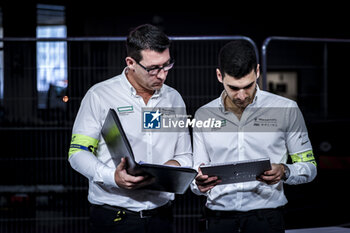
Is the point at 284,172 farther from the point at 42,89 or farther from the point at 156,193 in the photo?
the point at 42,89

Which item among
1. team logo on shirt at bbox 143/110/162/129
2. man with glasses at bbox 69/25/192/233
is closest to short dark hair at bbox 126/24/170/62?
man with glasses at bbox 69/25/192/233

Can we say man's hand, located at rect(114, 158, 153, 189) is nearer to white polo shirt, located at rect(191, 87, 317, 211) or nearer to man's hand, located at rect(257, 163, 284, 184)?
white polo shirt, located at rect(191, 87, 317, 211)

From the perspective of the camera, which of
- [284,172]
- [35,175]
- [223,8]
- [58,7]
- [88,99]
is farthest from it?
[223,8]

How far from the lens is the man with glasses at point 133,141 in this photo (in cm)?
207

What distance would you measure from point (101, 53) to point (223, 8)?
17.0 feet

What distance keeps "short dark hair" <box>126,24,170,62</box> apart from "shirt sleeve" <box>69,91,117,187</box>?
1.04 ft

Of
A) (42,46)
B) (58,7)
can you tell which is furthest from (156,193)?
(58,7)

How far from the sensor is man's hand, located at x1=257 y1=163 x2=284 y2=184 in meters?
1.92

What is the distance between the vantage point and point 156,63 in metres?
2.10

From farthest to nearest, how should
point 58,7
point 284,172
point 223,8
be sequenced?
point 223,8, point 58,7, point 284,172

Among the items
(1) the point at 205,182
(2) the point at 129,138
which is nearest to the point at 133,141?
(2) the point at 129,138

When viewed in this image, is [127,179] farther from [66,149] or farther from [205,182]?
[66,149]

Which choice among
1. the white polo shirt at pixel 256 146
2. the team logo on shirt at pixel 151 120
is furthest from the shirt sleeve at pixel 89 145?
the white polo shirt at pixel 256 146

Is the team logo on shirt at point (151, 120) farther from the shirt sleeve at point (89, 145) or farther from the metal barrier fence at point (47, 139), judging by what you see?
the metal barrier fence at point (47, 139)
